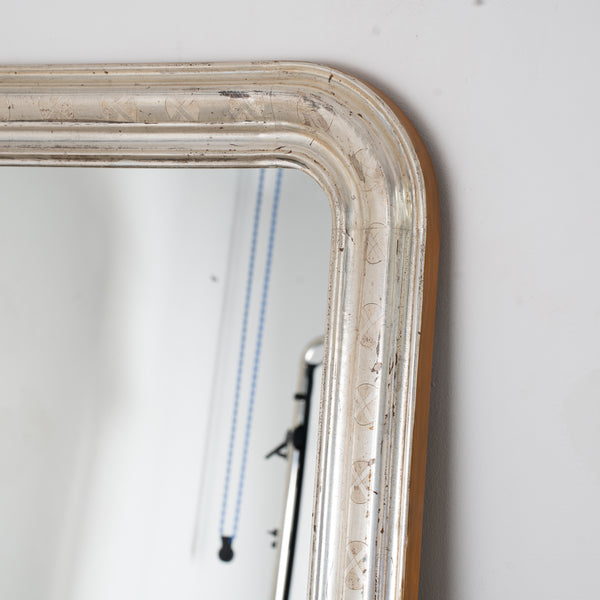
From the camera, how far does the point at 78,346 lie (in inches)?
32.5

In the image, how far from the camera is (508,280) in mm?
710

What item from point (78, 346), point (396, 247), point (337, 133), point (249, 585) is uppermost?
point (337, 133)

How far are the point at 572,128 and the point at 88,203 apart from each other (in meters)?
0.56

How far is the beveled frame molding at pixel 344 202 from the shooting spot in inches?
26.3

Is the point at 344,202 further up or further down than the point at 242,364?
further up

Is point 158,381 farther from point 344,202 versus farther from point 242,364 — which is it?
point 344,202

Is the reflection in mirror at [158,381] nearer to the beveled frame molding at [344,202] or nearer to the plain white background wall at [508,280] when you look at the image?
the beveled frame molding at [344,202]

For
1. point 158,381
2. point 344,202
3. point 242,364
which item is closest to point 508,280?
point 344,202

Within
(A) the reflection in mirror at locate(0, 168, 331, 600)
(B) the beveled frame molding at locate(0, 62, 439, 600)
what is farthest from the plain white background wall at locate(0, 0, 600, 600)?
(A) the reflection in mirror at locate(0, 168, 331, 600)

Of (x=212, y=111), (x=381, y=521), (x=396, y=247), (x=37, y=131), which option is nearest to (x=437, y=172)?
(x=396, y=247)

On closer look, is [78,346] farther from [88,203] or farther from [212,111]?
[212,111]

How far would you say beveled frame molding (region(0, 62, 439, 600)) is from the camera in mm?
668

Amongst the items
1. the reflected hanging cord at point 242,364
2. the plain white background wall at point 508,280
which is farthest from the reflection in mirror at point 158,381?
the plain white background wall at point 508,280

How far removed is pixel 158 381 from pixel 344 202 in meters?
0.29
